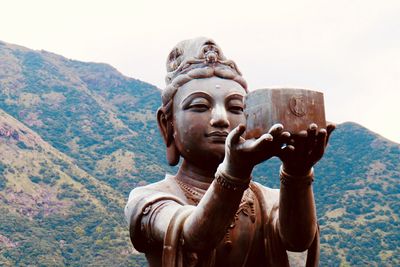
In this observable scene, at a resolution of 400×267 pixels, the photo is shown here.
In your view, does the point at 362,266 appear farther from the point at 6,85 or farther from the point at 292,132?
the point at 6,85

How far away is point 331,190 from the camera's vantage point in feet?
163

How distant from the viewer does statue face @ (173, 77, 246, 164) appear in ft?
17.5

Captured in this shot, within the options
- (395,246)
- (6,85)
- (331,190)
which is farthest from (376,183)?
(6,85)

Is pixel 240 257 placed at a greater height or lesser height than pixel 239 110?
lesser

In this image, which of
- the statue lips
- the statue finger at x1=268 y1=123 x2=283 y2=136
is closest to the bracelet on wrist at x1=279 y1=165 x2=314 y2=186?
the statue finger at x1=268 y1=123 x2=283 y2=136

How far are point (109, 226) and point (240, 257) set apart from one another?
132 ft

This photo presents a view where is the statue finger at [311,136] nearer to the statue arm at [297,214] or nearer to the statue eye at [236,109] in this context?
the statue arm at [297,214]

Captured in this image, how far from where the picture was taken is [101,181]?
181ft

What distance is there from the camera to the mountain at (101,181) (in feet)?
139

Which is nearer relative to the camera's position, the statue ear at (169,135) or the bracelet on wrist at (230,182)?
the bracelet on wrist at (230,182)

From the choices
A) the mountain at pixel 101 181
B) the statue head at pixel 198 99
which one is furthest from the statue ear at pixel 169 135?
the mountain at pixel 101 181

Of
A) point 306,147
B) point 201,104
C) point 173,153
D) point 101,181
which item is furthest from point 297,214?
point 101,181

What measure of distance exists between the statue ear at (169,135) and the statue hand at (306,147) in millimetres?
1382

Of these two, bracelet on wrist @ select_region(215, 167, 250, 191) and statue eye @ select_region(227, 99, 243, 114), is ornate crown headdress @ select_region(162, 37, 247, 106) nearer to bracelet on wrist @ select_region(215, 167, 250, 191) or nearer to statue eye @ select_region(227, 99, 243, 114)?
statue eye @ select_region(227, 99, 243, 114)
